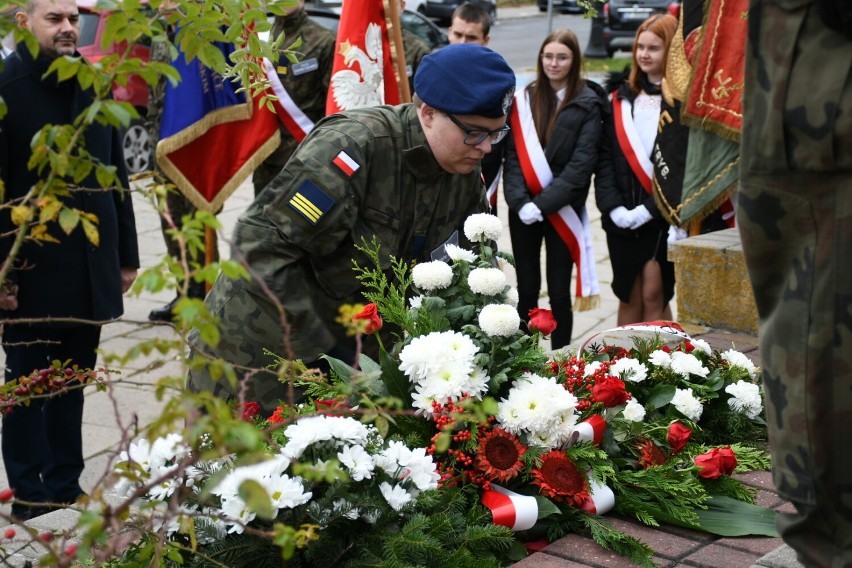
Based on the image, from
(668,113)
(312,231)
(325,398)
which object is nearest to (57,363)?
(325,398)

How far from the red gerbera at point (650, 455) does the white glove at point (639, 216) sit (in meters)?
3.00

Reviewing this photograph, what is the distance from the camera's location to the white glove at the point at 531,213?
20.6ft

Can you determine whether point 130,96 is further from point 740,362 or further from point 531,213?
point 740,362

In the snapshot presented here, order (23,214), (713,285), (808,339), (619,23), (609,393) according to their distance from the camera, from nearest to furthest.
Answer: (808,339) < (23,214) < (609,393) < (713,285) < (619,23)

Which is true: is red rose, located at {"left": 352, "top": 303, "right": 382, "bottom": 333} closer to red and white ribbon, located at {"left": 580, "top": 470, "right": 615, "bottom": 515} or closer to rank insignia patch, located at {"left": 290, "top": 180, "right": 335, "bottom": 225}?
rank insignia patch, located at {"left": 290, "top": 180, "right": 335, "bottom": 225}

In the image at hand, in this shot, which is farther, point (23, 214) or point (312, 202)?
point (312, 202)

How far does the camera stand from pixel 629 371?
357 cm

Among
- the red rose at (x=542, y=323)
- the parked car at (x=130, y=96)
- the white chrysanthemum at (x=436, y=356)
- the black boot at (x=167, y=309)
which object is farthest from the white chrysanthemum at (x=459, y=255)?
the parked car at (x=130, y=96)

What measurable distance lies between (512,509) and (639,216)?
3.52 m

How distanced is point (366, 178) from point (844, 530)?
86.6 inches

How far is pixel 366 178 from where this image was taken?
3666mm

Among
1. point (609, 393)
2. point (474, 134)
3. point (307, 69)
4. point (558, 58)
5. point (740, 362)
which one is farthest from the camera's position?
point (307, 69)

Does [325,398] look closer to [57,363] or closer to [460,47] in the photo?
[57,363]

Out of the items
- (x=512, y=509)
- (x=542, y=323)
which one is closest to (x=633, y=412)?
(x=542, y=323)
